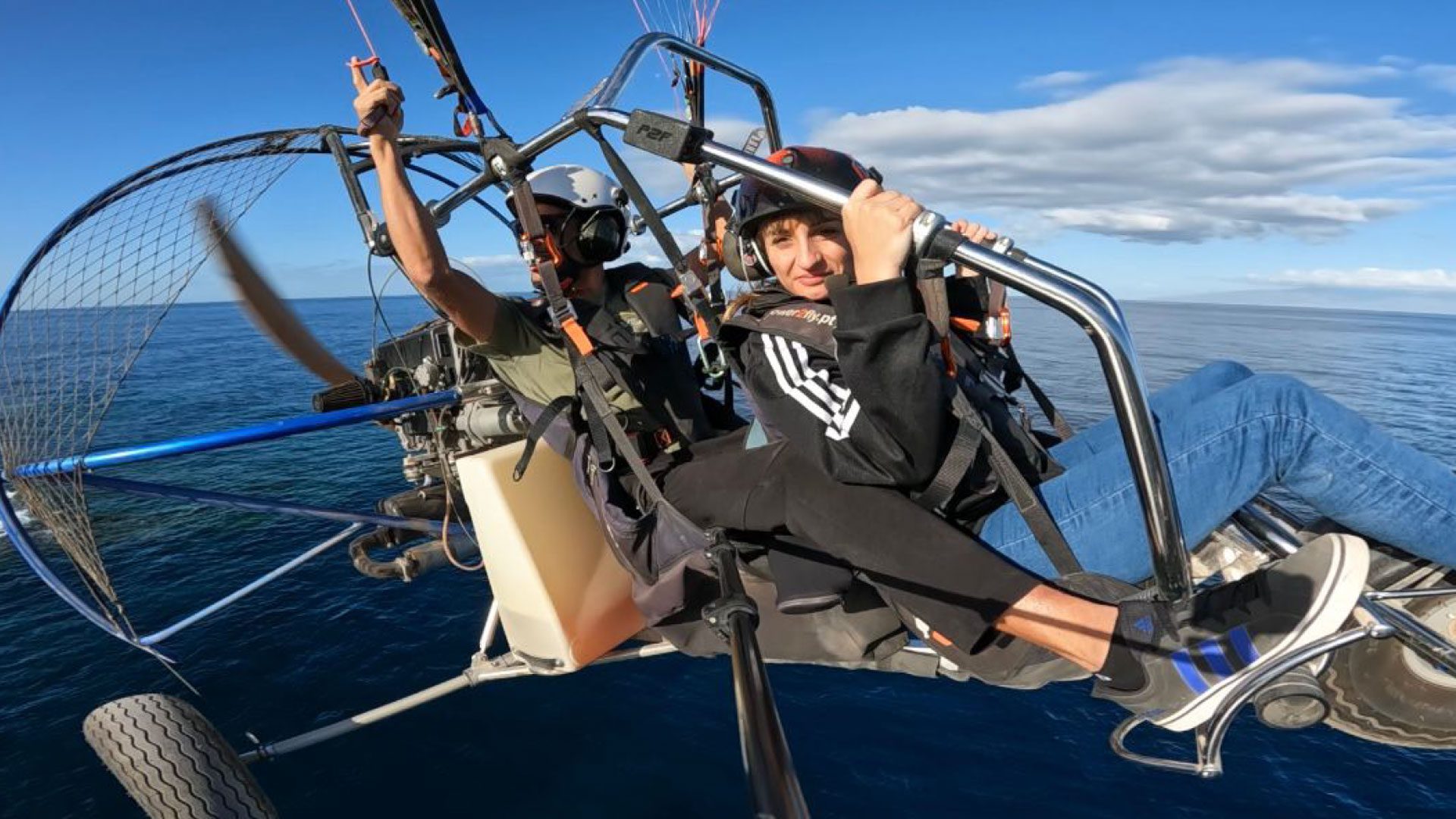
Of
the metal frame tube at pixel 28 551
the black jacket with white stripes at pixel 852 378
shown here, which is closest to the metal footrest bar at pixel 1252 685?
the black jacket with white stripes at pixel 852 378

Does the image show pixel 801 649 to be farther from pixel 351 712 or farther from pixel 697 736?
pixel 351 712

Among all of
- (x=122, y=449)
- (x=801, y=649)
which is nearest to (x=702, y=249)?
(x=801, y=649)

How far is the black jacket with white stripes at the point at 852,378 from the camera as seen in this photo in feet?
6.37

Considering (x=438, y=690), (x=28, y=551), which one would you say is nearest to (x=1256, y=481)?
(x=438, y=690)

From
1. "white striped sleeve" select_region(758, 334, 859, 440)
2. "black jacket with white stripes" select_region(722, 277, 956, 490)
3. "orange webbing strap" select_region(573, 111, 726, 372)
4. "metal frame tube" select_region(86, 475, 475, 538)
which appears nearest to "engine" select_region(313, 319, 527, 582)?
"metal frame tube" select_region(86, 475, 475, 538)

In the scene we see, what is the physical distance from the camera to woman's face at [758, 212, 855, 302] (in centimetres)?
256

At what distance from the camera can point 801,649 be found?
345 centimetres

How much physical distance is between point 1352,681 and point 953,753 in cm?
324

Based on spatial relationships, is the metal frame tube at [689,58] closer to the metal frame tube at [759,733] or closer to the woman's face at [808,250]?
the woman's face at [808,250]

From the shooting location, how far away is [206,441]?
355 centimetres

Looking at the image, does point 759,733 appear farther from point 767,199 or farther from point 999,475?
point 767,199

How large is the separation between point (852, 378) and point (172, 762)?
174 inches

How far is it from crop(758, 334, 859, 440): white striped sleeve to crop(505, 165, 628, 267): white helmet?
62.8 inches

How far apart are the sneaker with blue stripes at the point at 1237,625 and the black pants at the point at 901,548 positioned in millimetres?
467
